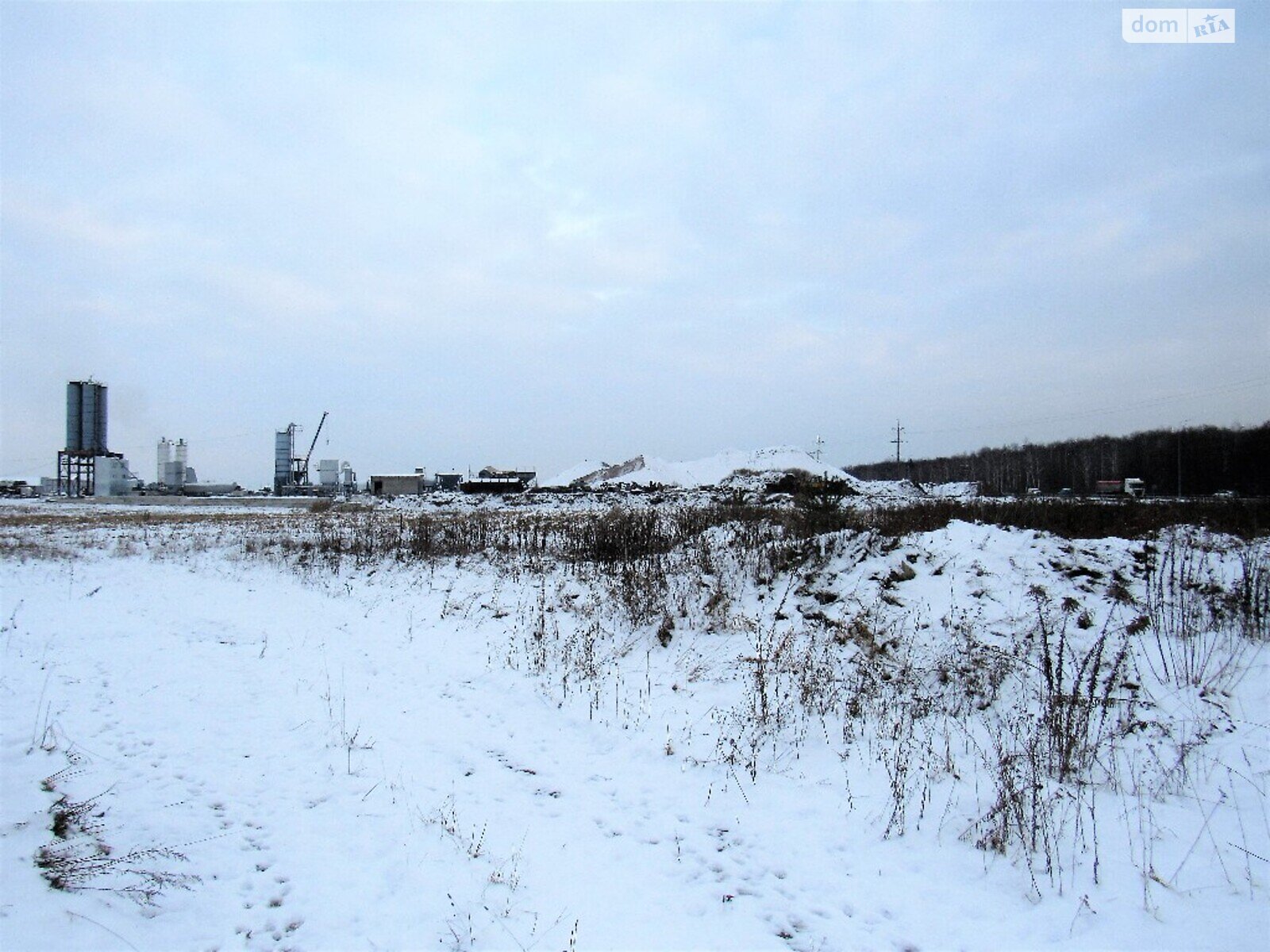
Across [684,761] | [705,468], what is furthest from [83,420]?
[684,761]

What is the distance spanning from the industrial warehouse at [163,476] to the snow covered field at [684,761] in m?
43.2

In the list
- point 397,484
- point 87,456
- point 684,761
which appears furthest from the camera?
point 397,484

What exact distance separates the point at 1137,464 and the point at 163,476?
12293cm

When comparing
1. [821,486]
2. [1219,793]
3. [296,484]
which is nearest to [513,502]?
[821,486]

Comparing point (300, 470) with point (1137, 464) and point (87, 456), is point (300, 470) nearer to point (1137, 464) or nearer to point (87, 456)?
point (87, 456)

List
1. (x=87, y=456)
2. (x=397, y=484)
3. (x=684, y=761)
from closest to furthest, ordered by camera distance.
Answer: (x=684, y=761) < (x=87, y=456) < (x=397, y=484)

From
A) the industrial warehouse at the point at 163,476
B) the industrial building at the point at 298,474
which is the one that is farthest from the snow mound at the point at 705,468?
the industrial building at the point at 298,474

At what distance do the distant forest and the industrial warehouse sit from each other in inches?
2047

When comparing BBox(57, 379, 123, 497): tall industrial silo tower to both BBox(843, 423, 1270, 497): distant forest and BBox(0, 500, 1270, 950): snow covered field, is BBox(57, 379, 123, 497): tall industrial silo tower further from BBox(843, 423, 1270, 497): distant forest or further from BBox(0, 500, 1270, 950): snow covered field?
BBox(843, 423, 1270, 497): distant forest

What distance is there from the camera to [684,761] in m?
5.43

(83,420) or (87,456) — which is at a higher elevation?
(83,420)

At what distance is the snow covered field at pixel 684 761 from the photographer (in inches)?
132

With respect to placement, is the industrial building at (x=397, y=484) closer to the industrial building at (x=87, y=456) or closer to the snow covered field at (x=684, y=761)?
the industrial building at (x=87, y=456)

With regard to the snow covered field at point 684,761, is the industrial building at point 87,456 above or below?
above
